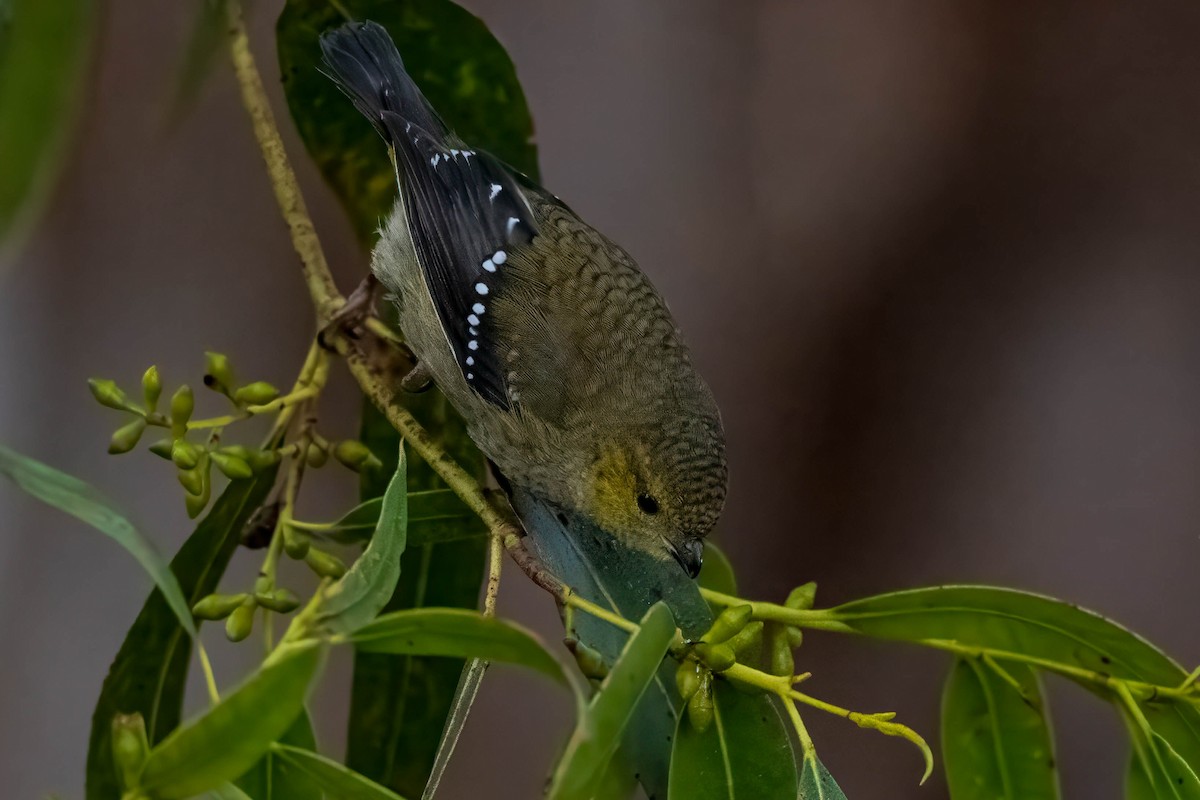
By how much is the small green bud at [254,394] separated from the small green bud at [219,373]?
0.02 meters

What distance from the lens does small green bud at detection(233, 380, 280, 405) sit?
1117mm

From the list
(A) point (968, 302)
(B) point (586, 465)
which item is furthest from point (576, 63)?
(B) point (586, 465)

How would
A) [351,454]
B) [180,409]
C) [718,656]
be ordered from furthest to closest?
[351,454], [180,409], [718,656]

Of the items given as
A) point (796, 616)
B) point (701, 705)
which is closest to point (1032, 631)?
point (796, 616)

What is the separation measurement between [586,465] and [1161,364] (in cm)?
206

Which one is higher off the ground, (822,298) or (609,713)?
(822,298)

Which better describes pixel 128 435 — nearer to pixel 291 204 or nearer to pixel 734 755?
pixel 291 204

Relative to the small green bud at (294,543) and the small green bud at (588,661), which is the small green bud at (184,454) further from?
the small green bud at (588,661)

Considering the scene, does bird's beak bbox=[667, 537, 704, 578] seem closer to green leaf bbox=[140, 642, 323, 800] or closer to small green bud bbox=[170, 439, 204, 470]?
small green bud bbox=[170, 439, 204, 470]

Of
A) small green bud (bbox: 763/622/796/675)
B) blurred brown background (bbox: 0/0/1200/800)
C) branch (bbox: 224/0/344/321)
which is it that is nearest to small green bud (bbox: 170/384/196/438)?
branch (bbox: 224/0/344/321)

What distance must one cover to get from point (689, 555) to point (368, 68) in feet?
2.76

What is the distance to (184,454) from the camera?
1014 millimetres

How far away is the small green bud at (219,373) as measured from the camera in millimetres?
1135

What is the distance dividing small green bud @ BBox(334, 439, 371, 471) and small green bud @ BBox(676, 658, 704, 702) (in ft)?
1.55
